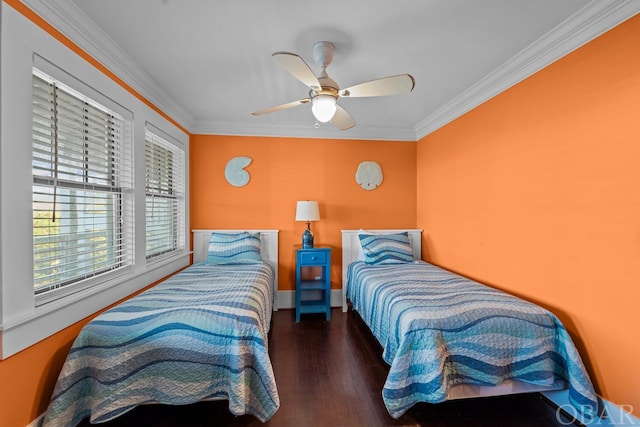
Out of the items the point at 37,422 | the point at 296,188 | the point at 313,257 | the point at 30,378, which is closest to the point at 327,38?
the point at 296,188

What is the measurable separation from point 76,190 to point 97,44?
3.23 ft

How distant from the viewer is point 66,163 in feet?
5.38

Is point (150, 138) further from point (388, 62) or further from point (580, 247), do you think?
point (580, 247)

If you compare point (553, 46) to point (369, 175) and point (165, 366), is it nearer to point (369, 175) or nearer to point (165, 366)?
point (369, 175)

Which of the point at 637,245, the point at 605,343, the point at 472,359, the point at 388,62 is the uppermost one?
the point at 388,62

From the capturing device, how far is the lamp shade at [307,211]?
3359 millimetres

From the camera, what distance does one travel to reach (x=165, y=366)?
5.02 ft

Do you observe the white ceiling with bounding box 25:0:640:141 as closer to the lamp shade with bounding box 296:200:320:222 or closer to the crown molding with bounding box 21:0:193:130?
the crown molding with bounding box 21:0:193:130

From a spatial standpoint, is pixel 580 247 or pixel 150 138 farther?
pixel 150 138

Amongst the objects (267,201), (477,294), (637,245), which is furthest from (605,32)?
(267,201)

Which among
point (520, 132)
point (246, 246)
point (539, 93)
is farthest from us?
point (246, 246)

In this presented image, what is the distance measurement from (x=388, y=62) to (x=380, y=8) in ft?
1.94

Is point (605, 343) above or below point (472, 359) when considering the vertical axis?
above

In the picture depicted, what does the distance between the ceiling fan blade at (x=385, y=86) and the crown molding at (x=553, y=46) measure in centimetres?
97
